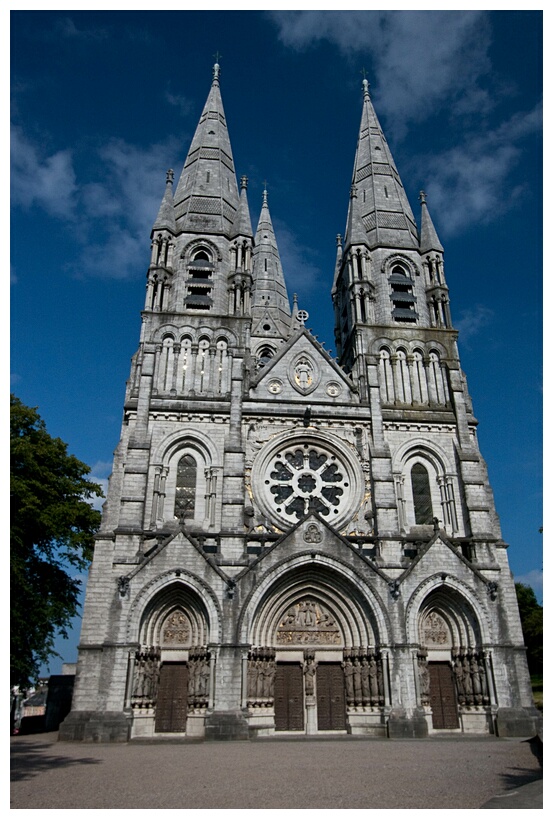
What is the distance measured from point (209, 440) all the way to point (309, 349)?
6.89 metres

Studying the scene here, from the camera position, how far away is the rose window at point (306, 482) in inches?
1021

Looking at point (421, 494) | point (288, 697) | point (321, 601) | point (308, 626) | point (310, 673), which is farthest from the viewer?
point (421, 494)

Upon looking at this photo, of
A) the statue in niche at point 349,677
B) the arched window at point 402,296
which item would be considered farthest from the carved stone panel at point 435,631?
the arched window at point 402,296

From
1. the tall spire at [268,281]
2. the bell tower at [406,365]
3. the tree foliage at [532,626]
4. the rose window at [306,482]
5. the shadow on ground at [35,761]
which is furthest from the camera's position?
the tall spire at [268,281]

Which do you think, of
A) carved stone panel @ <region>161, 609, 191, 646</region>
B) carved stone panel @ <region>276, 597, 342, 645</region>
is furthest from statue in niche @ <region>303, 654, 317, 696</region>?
carved stone panel @ <region>161, 609, 191, 646</region>

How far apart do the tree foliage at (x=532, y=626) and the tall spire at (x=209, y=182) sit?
29.6 meters

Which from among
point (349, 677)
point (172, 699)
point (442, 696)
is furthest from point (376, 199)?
point (172, 699)

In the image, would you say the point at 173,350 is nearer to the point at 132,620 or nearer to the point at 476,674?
the point at 132,620

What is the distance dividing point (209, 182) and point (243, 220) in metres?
4.33

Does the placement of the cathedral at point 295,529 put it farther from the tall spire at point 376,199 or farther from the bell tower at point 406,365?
the tall spire at point 376,199

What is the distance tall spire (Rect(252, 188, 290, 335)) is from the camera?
4769cm

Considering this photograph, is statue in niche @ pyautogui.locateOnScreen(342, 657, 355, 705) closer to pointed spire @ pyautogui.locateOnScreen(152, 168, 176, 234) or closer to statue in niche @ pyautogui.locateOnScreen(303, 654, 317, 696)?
statue in niche @ pyautogui.locateOnScreen(303, 654, 317, 696)

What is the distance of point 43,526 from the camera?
24.5 metres

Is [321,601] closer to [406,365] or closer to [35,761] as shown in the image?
[35,761]
